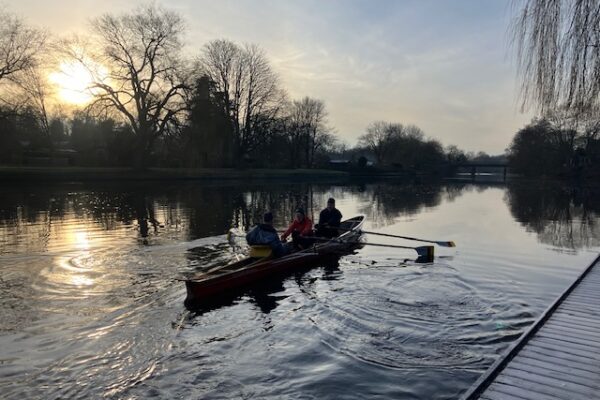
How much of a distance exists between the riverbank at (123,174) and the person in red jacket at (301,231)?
117ft

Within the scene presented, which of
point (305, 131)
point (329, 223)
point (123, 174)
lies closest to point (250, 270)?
point (329, 223)

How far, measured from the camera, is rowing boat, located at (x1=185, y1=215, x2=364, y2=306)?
8594mm

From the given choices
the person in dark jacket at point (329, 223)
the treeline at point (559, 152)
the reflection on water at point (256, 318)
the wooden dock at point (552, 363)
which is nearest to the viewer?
the wooden dock at point (552, 363)

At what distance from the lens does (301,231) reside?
13.3 m

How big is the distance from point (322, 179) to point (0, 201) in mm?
49716

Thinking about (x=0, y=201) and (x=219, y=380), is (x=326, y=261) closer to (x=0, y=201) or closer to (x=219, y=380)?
(x=219, y=380)

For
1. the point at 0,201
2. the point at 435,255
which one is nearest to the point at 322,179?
the point at 0,201

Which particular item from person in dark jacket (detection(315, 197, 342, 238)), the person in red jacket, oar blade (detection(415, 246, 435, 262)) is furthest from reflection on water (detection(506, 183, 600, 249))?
the person in red jacket

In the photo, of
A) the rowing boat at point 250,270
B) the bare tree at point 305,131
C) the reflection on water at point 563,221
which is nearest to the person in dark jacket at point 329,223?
the rowing boat at point 250,270

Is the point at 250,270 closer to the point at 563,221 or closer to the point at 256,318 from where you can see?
the point at 256,318

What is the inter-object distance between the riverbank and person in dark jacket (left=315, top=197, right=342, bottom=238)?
35.4 metres

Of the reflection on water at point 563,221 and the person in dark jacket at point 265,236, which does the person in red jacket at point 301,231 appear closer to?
the person in dark jacket at point 265,236

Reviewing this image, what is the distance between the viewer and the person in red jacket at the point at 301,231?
12.9m

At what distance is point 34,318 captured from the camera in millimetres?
7531
